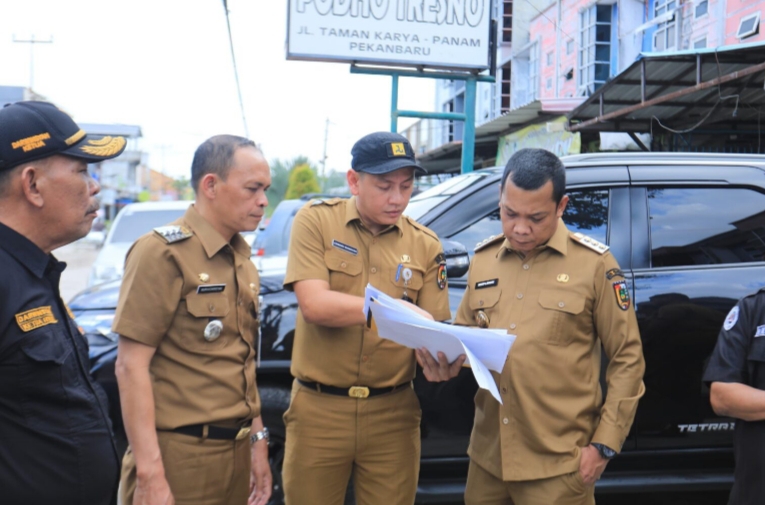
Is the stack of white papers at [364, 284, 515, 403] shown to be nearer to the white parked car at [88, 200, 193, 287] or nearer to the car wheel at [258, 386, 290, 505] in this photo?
the car wheel at [258, 386, 290, 505]

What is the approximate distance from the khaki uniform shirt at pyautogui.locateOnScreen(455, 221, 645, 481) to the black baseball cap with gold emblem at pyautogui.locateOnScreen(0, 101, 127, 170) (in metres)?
1.44

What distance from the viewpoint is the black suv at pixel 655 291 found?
10.8 ft

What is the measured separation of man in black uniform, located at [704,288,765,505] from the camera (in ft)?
7.25

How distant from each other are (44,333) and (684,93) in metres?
5.81

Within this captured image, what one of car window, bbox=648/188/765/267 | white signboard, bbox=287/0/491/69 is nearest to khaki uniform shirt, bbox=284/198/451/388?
car window, bbox=648/188/765/267

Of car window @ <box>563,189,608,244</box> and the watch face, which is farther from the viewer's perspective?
car window @ <box>563,189,608,244</box>

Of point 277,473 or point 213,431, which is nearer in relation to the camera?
point 213,431

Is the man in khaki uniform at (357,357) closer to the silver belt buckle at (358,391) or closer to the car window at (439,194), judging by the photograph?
the silver belt buckle at (358,391)

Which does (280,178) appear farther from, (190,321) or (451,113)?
(190,321)

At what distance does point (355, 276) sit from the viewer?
2.67m

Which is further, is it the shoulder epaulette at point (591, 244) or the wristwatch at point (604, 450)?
the shoulder epaulette at point (591, 244)

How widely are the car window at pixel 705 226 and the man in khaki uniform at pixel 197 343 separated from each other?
2001 mm

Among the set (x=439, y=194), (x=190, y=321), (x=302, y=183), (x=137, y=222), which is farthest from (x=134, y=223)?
(x=302, y=183)

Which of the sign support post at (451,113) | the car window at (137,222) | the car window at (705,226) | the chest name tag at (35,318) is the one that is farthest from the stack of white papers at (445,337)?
the car window at (137,222)
